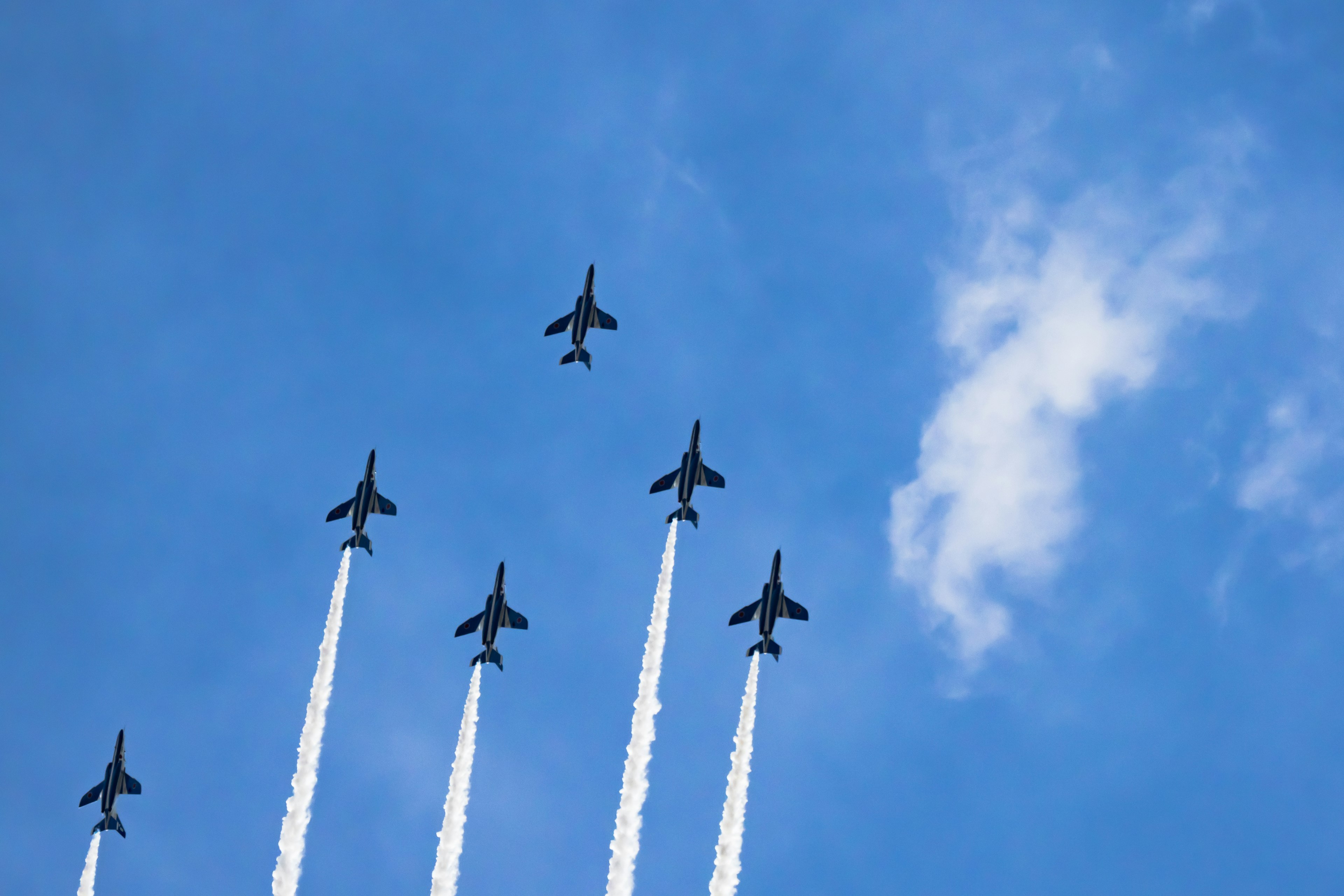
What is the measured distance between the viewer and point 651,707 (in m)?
116

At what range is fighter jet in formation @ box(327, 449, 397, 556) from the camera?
122062mm

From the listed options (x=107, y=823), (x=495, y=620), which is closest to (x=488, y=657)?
(x=495, y=620)

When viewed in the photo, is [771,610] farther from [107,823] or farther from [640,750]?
[107,823]

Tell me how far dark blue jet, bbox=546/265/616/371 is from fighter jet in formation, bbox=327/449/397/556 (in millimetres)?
20090

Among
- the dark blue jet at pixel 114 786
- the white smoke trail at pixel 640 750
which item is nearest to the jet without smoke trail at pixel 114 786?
the dark blue jet at pixel 114 786

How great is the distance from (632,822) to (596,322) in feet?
148

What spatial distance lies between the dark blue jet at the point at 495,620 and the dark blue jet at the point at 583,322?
65.5 ft

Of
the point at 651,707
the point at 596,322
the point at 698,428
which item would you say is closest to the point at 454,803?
the point at 651,707

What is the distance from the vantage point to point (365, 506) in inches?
4818

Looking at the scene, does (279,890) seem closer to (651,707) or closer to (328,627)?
(328,627)

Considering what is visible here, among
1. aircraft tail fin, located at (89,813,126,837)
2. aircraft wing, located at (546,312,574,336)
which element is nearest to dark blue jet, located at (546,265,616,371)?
aircraft wing, located at (546,312,574,336)

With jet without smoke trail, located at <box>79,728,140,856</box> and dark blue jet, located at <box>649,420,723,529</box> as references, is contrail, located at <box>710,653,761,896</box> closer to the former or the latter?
dark blue jet, located at <box>649,420,723,529</box>

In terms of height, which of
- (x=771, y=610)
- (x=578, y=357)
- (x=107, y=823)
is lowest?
(x=107, y=823)

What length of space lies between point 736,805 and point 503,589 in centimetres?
2610
